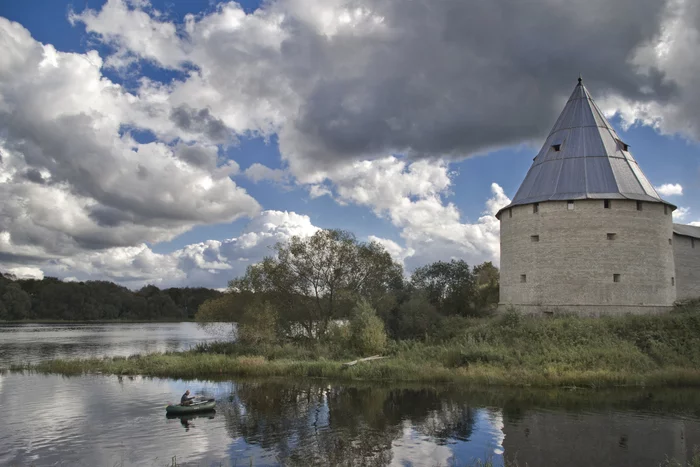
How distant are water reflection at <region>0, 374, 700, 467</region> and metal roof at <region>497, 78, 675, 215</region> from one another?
38.4 feet

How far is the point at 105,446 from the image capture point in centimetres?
1366

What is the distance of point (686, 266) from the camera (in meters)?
32.6

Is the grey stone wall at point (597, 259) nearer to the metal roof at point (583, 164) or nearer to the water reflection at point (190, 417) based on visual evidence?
the metal roof at point (583, 164)

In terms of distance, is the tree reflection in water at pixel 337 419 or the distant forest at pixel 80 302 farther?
the distant forest at pixel 80 302

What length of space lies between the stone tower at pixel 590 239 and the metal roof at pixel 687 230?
3.81 metres

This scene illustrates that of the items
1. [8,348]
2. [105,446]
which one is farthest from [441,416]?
[8,348]

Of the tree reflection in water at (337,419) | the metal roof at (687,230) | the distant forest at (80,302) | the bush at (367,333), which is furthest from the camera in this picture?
the distant forest at (80,302)

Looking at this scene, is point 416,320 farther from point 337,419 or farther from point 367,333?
point 337,419

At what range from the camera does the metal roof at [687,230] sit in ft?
108

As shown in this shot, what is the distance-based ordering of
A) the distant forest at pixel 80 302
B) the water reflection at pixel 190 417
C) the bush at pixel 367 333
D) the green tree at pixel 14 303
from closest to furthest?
the water reflection at pixel 190 417
the bush at pixel 367 333
the green tree at pixel 14 303
the distant forest at pixel 80 302

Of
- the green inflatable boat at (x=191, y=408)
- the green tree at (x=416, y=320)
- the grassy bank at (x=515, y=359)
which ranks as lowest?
the green inflatable boat at (x=191, y=408)

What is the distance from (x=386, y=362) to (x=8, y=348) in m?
28.5

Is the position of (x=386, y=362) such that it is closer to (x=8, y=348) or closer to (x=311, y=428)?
(x=311, y=428)

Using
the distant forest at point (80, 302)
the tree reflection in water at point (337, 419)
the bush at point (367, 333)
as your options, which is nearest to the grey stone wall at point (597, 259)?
the bush at point (367, 333)
